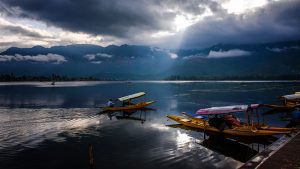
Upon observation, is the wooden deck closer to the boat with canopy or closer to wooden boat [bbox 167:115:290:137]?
wooden boat [bbox 167:115:290:137]

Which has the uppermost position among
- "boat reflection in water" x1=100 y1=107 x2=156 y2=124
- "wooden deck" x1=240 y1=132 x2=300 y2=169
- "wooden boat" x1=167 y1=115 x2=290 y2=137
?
"wooden deck" x1=240 y1=132 x2=300 y2=169

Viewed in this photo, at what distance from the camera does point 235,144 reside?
31359 mm

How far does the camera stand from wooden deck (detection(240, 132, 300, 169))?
1741 cm

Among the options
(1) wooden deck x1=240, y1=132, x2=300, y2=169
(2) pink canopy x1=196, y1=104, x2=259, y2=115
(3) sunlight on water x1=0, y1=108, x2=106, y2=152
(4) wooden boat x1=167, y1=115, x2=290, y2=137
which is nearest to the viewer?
(1) wooden deck x1=240, y1=132, x2=300, y2=169

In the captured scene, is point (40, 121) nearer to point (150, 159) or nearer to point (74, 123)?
point (74, 123)

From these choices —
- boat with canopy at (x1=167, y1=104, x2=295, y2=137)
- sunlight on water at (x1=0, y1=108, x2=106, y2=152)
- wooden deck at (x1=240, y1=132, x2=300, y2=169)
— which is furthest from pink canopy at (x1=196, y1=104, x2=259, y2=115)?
sunlight on water at (x1=0, y1=108, x2=106, y2=152)

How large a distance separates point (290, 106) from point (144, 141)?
41371mm

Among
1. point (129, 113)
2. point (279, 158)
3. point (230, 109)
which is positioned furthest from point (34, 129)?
point (279, 158)

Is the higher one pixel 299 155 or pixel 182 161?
pixel 299 155

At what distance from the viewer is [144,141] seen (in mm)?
33656

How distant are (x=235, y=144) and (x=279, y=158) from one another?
486 inches

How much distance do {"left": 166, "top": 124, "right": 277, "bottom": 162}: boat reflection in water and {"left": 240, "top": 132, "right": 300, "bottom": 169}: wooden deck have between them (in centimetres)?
472

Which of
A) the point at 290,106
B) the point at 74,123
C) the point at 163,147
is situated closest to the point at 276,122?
the point at 290,106

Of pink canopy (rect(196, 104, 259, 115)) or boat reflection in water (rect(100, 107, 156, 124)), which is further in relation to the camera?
boat reflection in water (rect(100, 107, 156, 124))
